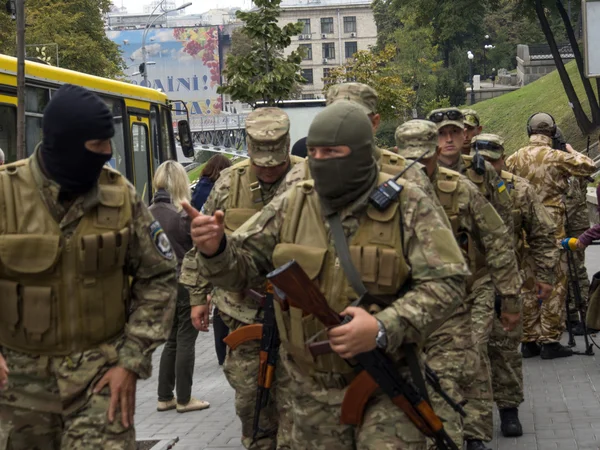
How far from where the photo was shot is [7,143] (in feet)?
37.7

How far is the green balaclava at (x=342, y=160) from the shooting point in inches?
166

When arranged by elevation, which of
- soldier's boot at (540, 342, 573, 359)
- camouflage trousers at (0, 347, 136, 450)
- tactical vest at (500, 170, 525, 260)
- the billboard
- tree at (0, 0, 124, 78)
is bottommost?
soldier's boot at (540, 342, 573, 359)

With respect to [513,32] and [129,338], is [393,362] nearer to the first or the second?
[129,338]

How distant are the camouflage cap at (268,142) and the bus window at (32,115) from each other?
19.4 ft

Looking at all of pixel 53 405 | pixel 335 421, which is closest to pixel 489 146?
pixel 335 421

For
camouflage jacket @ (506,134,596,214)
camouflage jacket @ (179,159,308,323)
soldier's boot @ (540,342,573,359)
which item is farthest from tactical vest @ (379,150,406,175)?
soldier's boot @ (540,342,573,359)

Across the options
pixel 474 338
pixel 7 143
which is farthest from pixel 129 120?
pixel 474 338

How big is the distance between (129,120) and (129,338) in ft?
38.4

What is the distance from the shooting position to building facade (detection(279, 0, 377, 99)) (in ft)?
423

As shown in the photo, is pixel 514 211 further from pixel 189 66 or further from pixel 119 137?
pixel 189 66

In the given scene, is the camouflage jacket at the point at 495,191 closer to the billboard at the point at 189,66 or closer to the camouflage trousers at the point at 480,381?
the camouflage trousers at the point at 480,381

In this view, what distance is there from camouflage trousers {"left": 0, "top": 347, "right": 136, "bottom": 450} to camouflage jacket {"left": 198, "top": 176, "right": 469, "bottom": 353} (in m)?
0.66

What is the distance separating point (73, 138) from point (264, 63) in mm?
18831

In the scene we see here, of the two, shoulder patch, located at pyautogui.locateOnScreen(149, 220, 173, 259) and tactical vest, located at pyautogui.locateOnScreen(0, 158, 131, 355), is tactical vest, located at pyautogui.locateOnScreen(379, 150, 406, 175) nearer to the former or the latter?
shoulder patch, located at pyautogui.locateOnScreen(149, 220, 173, 259)
